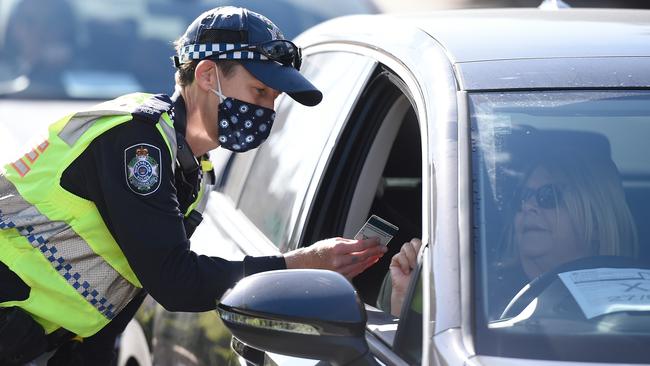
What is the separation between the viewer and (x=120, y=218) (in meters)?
2.76

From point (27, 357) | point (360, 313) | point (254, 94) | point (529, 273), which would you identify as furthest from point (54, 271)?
point (529, 273)

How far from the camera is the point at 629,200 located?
103 inches

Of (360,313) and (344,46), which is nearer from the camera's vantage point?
(360,313)

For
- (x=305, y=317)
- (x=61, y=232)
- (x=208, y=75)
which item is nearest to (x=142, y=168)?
(x=61, y=232)

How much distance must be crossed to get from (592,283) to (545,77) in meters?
0.51

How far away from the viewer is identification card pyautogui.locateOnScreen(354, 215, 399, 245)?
3.06 meters

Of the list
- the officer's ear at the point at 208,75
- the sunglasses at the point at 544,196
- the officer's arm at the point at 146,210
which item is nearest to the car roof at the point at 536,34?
the sunglasses at the point at 544,196

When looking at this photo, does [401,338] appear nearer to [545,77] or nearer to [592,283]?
[592,283]

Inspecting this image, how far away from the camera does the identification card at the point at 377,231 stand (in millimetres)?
3057

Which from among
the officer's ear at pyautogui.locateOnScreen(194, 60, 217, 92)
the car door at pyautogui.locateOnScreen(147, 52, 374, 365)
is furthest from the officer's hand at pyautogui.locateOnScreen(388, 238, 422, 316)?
the officer's ear at pyautogui.locateOnScreen(194, 60, 217, 92)

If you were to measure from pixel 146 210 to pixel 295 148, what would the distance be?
0.91 meters

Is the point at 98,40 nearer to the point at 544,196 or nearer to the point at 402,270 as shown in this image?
the point at 402,270

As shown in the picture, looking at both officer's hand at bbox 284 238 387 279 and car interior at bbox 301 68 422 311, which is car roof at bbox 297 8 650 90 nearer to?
car interior at bbox 301 68 422 311

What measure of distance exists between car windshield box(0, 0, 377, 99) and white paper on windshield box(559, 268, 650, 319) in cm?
753
